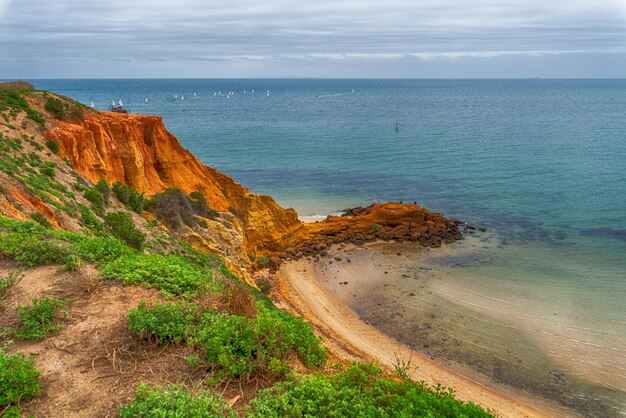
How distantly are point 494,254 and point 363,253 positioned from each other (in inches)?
427

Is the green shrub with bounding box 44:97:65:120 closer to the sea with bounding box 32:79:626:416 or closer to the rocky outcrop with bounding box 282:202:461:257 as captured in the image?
the rocky outcrop with bounding box 282:202:461:257

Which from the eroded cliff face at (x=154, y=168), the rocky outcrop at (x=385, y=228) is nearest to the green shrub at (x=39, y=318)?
the eroded cliff face at (x=154, y=168)

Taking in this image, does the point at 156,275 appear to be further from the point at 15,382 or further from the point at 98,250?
the point at 15,382

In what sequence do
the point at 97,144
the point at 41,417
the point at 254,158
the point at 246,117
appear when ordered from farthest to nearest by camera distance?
the point at 246,117
the point at 254,158
the point at 97,144
the point at 41,417

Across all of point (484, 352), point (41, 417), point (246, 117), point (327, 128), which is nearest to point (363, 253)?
point (484, 352)

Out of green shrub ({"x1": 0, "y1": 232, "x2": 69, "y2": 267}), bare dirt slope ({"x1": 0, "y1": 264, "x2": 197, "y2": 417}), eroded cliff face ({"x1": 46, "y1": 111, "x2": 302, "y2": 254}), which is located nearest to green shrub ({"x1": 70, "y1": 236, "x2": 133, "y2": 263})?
green shrub ({"x1": 0, "y1": 232, "x2": 69, "y2": 267})

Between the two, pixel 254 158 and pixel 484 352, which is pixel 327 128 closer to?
pixel 254 158

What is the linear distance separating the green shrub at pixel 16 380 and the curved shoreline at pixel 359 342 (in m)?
11.4

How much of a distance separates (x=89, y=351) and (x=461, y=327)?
2125 centimetres

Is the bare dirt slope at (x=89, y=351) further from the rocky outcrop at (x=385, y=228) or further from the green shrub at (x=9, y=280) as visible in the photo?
the rocky outcrop at (x=385, y=228)

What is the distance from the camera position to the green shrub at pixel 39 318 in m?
8.90

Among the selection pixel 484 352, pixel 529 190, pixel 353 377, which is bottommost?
pixel 484 352

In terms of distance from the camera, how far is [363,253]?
36156 mm

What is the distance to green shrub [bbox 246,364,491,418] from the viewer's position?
777cm
